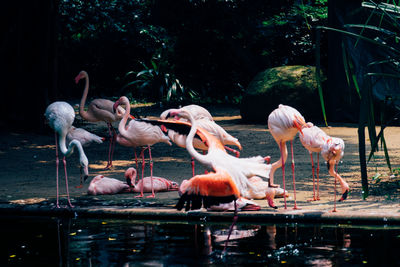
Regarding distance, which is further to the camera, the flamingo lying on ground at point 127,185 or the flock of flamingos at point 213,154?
the flamingo lying on ground at point 127,185

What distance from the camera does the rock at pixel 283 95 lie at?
15.2 metres

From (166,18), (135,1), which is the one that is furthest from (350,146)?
(166,18)

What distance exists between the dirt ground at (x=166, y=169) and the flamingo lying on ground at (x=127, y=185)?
6.1 inches

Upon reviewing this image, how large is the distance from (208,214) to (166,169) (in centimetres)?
326

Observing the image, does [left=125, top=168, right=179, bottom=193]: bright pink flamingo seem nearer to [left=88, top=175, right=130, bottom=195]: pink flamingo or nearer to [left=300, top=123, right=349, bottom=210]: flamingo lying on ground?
[left=88, top=175, right=130, bottom=195]: pink flamingo

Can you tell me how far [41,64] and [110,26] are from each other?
3438mm

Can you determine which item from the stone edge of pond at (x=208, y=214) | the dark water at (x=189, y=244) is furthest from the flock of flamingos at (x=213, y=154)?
the dark water at (x=189, y=244)

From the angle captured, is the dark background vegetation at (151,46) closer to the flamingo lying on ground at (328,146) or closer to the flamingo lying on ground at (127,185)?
the flamingo lying on ground at (127,185)

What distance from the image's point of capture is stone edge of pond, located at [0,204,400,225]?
20.1 feet

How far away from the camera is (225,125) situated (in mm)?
15312

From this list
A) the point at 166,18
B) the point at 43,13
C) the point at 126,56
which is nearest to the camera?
the point at 43,13

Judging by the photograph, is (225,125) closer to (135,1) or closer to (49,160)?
(135,1)

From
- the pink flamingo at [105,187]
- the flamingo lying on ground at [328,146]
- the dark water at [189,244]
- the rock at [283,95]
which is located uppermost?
the rock at [283,95]

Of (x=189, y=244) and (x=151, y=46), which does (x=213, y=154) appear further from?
(x=151, y=46)
